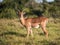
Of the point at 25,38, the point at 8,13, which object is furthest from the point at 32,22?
the point at 8,13

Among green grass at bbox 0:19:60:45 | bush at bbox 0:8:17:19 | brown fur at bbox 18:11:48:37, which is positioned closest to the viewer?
green grass at bbox 0:19:60:45

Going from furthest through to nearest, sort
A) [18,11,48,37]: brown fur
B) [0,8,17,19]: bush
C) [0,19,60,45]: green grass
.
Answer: [0,8,17,19]: bush → [18,11,48,37]: brown fur → [0,19,60,45]: green grass

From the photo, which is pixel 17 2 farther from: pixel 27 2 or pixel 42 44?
pixel 42 44

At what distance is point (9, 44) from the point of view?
28.3ft

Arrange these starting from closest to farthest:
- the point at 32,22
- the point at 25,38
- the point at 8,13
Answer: the point at 25,38 < the point at 32,22 < the point at 8,13

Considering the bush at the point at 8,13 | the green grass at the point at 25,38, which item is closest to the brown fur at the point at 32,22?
the green grass at the point at 25,38

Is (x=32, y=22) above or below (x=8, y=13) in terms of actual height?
above

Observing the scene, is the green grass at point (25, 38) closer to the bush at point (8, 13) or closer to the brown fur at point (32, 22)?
the brown fur at point (32, 22)

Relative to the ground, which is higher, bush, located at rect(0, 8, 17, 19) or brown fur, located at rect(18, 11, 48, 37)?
brown fur, located at rect(18, 11, 48, 37)

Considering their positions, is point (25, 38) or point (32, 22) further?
point (32, 22)

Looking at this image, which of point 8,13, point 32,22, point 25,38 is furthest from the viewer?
point 8,13

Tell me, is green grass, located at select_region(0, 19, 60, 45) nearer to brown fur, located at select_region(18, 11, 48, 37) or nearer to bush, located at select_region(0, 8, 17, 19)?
brown fur, located at select_region(18, 11, 48, 37)

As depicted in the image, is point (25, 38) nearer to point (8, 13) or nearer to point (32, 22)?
point (32, 22)

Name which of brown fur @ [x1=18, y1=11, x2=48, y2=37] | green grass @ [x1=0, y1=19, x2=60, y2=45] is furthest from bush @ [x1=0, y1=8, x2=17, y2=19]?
brown fur @ [x1=18, y1=11, x2=48, y2=37]
